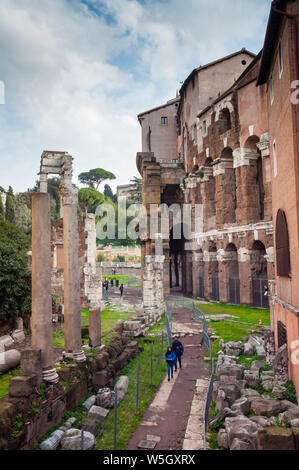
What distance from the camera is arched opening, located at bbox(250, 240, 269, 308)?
23855 mm

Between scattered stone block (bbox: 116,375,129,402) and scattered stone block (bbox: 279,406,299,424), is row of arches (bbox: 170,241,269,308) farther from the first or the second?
scattered stone block (bbox: 279,406,299,424)

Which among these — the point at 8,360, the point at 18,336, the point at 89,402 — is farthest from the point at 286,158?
the point at 18,336

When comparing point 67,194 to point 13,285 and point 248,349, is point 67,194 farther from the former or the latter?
point 248,349

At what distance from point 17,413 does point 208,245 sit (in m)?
23.0

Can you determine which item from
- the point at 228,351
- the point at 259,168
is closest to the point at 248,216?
the point at 259,168

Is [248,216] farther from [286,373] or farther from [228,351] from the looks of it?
[286,373]

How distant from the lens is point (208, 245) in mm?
28375

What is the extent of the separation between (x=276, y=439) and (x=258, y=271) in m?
19.6

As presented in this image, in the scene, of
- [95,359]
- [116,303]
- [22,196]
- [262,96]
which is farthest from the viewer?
[22,196]

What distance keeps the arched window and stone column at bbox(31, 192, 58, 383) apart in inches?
240

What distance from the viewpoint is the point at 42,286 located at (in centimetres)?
866

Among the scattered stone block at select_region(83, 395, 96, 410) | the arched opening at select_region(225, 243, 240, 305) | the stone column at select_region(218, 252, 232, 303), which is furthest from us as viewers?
the stone column at select_region(218, 252, 232, 303)

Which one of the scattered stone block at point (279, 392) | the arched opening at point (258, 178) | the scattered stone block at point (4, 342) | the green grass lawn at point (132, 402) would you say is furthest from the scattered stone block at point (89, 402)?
the arched opening at point (258, 178)

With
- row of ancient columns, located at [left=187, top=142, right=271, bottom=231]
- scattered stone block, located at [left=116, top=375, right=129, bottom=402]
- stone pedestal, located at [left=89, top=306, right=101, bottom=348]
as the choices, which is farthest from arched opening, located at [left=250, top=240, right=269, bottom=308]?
scattered stone block, located at [left=116, top=375, right=129, bottom=402]
